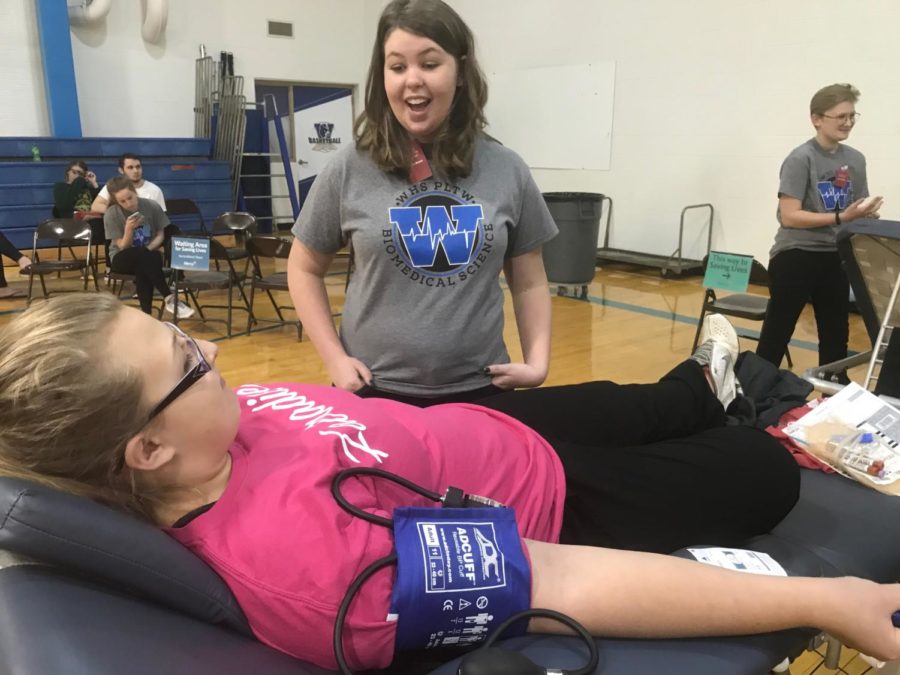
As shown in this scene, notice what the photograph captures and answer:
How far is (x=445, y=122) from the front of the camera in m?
1.33

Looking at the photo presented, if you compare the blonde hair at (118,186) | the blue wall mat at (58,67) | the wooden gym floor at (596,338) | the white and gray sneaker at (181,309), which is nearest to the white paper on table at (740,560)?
the wooden gym floor at (596,338)

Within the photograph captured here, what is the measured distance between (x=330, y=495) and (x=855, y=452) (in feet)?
3.83

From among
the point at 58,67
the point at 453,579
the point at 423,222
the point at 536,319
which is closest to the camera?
the point at 453,579

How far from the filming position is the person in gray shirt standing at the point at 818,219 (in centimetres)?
291

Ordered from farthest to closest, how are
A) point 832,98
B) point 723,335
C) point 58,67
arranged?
1. point 58,67
2. point 832,98
3. point 723,335

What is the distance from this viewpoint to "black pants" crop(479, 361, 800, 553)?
1142 millimetres

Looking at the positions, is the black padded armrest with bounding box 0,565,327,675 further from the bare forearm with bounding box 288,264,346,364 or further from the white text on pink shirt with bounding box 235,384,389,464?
the bare forearm with bounding box 288,264,346,364

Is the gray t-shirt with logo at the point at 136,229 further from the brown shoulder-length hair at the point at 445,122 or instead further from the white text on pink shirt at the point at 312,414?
the white text on pink shirt at the point at 312,414

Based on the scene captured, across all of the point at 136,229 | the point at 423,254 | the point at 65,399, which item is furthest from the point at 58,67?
the point at 65,399

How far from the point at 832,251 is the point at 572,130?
450cm

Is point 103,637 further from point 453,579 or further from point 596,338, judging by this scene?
point 596,338

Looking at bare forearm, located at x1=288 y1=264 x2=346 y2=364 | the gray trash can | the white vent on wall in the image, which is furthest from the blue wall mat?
bare forearm, located at x1=288 y1=264 x2=346 y2=364

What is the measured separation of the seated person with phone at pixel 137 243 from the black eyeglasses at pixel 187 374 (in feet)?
13.0

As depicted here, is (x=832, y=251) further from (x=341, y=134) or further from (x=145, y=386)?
(x=341, y=134)
